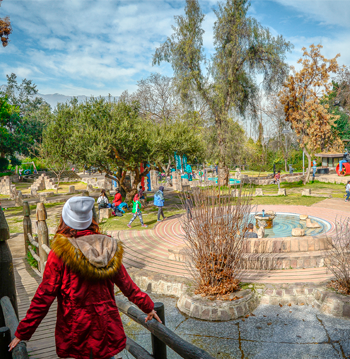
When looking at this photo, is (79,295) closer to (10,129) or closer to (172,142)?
(172,142)

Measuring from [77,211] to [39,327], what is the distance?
3.09m

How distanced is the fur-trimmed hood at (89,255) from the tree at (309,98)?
24.3 m

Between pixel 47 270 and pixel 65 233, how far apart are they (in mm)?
261

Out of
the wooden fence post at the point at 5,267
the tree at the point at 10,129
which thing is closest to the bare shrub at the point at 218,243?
the wooden fence post at the point at 5,267

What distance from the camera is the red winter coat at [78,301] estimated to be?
202 centimetres

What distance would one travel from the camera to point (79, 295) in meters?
2.04

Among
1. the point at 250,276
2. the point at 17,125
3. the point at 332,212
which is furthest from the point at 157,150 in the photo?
the point at 17,125

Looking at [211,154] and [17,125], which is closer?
[211,154]

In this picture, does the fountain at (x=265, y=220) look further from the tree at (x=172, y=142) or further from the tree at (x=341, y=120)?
the tree at (x=341, y=120)

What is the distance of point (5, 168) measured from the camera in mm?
36406

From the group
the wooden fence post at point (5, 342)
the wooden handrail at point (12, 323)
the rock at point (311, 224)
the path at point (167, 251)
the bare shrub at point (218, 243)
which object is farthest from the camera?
the rock at point (311, 224)

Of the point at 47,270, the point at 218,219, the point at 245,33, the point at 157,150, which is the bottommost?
the point at 218,219

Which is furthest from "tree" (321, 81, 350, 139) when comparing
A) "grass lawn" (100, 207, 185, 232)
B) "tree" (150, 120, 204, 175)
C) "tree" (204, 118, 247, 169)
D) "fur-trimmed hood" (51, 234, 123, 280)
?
"fur-trimmed hood" (51, 234, 123, 280)

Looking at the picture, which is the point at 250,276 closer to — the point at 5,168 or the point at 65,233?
the point at 65,233
